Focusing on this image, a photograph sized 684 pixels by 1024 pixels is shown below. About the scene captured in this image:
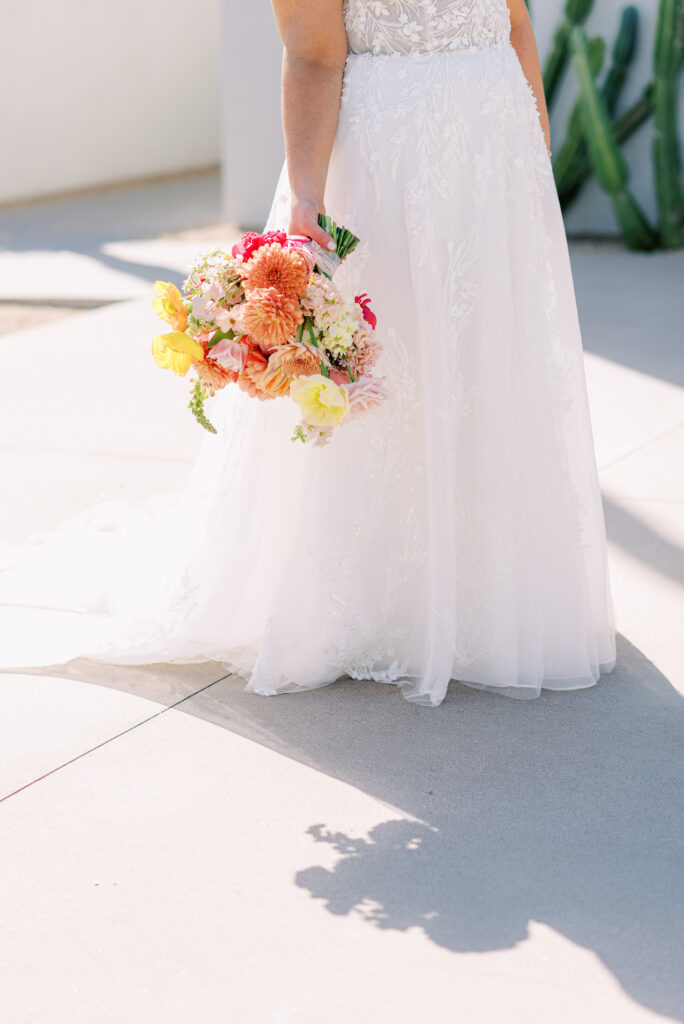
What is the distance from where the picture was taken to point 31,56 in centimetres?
1352

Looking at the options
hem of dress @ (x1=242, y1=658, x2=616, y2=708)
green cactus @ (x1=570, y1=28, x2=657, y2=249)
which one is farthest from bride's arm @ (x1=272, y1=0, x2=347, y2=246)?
green cactus @ (x1=570, y1=28, x2=657, y2=249)

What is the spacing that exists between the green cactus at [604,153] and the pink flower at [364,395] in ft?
23.3

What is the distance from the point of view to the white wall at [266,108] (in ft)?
31.1

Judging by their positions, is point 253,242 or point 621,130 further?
point 621,130

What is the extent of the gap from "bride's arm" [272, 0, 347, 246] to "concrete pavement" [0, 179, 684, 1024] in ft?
3.53

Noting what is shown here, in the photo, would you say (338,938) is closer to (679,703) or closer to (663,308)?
(679,703)

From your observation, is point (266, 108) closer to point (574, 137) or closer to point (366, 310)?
point (574, 137)

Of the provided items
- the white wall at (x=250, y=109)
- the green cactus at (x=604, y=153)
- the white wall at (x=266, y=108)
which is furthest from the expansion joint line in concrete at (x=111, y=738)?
the white wall at (x=250, y=109)

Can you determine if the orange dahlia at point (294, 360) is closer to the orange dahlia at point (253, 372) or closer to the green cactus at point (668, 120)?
the orange dahlia at point (253, 372)

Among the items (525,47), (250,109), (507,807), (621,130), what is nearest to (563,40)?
(621,130)

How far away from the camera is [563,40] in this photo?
941 cm

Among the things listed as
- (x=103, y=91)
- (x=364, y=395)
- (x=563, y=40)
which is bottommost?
(x=103, y=91)

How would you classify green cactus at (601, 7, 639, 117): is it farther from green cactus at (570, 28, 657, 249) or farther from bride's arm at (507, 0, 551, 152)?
bride's arm at (507, 0, 551, 152)

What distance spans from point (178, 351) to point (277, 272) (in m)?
0.25
